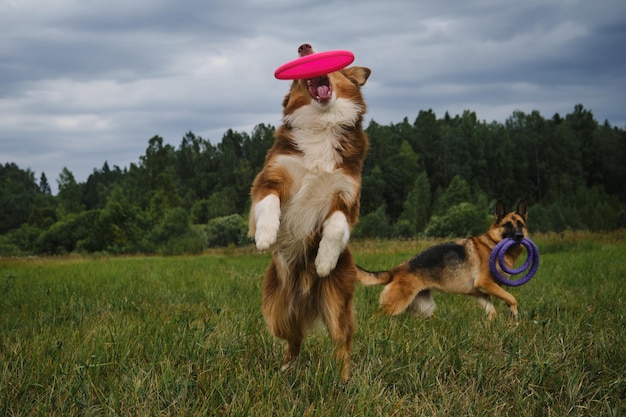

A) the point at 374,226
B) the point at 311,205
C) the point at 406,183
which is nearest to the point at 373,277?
the point at 311,205

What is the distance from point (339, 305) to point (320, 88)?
4.94 feet

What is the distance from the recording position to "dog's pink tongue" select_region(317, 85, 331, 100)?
3.88 metres

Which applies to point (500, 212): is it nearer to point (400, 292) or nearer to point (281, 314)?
point (400, 292)

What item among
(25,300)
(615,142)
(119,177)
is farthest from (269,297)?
(119,177)

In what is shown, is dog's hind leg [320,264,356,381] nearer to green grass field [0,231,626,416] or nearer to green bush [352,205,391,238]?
green grass field [0,231,626,416]

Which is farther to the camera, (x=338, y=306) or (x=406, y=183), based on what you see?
(x=406, y=183)

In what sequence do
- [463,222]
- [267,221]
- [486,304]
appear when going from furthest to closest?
[463,222] < [486,304] < [267,221]

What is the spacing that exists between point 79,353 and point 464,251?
506 centimetres

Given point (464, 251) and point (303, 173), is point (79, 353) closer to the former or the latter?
point (303, 173)

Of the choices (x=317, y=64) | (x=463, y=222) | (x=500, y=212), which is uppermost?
(x=317, y=64)

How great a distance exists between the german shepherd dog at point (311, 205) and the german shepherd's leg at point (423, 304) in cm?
299

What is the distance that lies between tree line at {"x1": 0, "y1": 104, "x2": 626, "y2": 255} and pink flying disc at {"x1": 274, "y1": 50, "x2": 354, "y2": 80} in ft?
132

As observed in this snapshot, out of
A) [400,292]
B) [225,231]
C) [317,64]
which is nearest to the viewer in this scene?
[317,64]

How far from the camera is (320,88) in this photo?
392 centimetres
